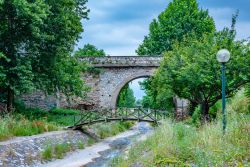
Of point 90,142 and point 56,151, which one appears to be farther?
point 90,142

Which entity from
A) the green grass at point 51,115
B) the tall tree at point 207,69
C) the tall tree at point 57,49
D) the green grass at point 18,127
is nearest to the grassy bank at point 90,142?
the green grass at point 18,127

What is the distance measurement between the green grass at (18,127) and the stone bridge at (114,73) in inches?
400

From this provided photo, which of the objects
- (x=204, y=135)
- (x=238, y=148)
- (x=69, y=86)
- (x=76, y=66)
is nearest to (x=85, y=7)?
(x=76, y=66)

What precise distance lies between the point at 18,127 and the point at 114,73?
1272 cm

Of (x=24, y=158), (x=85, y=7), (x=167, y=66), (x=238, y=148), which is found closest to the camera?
(x=238, y=148)

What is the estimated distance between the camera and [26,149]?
1195 cm

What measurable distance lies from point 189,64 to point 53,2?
23.9 feet

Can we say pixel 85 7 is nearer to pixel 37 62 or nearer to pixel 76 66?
pixel 76 66

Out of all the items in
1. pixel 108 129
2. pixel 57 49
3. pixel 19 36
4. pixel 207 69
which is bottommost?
pixel 108 129

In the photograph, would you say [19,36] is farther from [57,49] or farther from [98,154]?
[98,154]

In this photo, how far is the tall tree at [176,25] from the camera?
3338 centimetres

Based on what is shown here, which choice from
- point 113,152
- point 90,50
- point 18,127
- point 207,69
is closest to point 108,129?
point 113,152

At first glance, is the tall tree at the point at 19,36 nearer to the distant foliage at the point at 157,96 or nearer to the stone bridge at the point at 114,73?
the distant foliage at the point at 157,96

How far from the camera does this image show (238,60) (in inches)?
559
